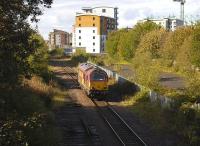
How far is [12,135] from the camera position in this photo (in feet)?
53.3

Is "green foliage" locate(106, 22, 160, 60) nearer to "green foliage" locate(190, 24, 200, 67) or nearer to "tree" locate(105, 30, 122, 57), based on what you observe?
"tree" locate(105, 30, 122, 57)

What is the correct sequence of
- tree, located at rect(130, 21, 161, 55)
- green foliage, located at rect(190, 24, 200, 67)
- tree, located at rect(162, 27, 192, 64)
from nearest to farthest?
green foliage, located at rect(190, 24, 200, 67)
tree, located at rect(162, 27, 192, 64)
tree, located at rect(130, 21, 161, 55)

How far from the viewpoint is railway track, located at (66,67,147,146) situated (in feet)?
72.4

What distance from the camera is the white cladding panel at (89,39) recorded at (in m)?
158

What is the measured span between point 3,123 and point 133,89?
916 inches

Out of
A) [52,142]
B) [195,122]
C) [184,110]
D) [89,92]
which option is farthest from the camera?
[89,92]

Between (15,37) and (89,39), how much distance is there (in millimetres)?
140948

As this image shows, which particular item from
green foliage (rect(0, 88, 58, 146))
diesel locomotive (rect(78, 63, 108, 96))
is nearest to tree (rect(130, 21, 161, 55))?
diesel locomotive (rect(78, 63, 108, 96))

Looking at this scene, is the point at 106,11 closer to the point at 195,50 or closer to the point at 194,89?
the point at 195,50

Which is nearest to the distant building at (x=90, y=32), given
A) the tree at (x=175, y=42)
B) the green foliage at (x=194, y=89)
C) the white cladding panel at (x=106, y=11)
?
the white cladding panel at (x=106, y=11)

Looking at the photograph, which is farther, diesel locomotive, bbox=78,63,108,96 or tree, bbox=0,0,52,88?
diesel locomotive, bbox=78,63,108,96

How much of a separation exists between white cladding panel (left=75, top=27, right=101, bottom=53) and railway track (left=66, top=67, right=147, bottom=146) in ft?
403

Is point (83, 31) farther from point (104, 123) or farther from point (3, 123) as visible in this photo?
point (3, 123)

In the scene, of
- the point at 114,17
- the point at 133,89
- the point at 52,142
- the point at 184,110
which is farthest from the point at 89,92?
the point at 114,17
